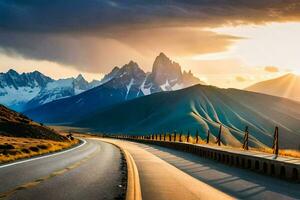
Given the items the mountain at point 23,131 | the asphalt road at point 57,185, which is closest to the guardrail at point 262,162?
the asphalt road at point 57,185

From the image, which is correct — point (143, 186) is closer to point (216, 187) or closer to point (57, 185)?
point (216, 187)

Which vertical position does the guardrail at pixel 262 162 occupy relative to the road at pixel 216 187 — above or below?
above

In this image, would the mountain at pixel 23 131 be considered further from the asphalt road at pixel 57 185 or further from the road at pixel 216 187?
the road at pixel 216 187

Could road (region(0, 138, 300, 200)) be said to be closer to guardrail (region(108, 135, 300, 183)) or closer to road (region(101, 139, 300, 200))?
road (region(101, 139, 300, 200))

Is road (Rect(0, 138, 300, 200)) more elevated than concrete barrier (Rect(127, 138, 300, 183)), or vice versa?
concrete barrier (Rect(127, 138, 300, 183))

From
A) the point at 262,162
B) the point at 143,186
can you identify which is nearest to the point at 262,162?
the point at 262,162

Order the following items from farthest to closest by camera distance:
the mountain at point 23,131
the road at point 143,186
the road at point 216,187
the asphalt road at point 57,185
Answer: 1. the mountain at point 23,131
2. the road at point 216,187
3. the road at point 143,186
4. the asphalt road at point 57,185

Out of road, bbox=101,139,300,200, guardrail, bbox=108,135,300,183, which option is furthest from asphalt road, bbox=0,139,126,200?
guardrail, bbox=108,135,300,183

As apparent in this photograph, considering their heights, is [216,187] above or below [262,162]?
below

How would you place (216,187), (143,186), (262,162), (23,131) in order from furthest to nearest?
(23,131), (262,162), (216,187), (143,186)

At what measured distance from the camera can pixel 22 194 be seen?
1419 centimetres

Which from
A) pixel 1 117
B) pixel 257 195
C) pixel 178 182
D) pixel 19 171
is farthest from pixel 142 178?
pixel 1 117

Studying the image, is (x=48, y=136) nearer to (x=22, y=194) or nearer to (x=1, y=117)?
(x=1, y=117)

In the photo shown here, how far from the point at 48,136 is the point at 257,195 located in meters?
65.6
